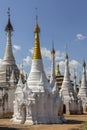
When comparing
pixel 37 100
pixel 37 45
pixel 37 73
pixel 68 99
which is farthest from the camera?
pixel 68 99

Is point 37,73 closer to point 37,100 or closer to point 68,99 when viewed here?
point 37,100

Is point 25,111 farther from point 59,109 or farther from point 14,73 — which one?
point 14,73

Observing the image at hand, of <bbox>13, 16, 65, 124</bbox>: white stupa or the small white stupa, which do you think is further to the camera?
the small white stupa

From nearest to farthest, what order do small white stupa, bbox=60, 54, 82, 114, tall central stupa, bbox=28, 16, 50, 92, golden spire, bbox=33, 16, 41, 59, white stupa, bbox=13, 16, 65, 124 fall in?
white stupa, bbox=13, 16, 65, 124 → tall central stupa, bbox=28, 16, 50, 92 → golden spire, bbox=33, 16, 41, 59 → small white stupa, bbox=60, 54, 82, 114

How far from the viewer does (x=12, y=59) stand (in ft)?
141

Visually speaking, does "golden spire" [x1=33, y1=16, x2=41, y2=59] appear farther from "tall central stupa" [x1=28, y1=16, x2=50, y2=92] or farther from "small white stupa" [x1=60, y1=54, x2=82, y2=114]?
"small white stupa" [x1=60, y1=54, x2=82, y2=114]

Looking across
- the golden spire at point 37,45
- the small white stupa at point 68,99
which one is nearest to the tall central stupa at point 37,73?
the golden spire at point 37,45

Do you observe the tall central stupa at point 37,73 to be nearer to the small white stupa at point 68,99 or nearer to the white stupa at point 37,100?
the white stupa at point 37,100

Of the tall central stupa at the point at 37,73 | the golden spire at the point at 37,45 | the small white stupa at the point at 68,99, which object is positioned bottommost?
the small white stupa at the point at 68,99

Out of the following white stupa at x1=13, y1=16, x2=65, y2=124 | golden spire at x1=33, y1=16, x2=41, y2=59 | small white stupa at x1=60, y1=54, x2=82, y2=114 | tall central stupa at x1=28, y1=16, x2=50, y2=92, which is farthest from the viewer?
small white stupa at x1=60, y1=54, x2=82, y2=114

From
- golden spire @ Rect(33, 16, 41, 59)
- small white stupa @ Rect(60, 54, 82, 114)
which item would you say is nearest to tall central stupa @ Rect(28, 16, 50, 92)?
golden spire @ Rect(33, 16, 41, 59)

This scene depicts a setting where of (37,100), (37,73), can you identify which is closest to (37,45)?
(37,73)

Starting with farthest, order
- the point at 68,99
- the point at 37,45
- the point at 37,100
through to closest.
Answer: the point at 68,99
the point at 37,45
the point at 37,100

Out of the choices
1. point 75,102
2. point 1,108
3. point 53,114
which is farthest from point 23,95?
point 75,102
